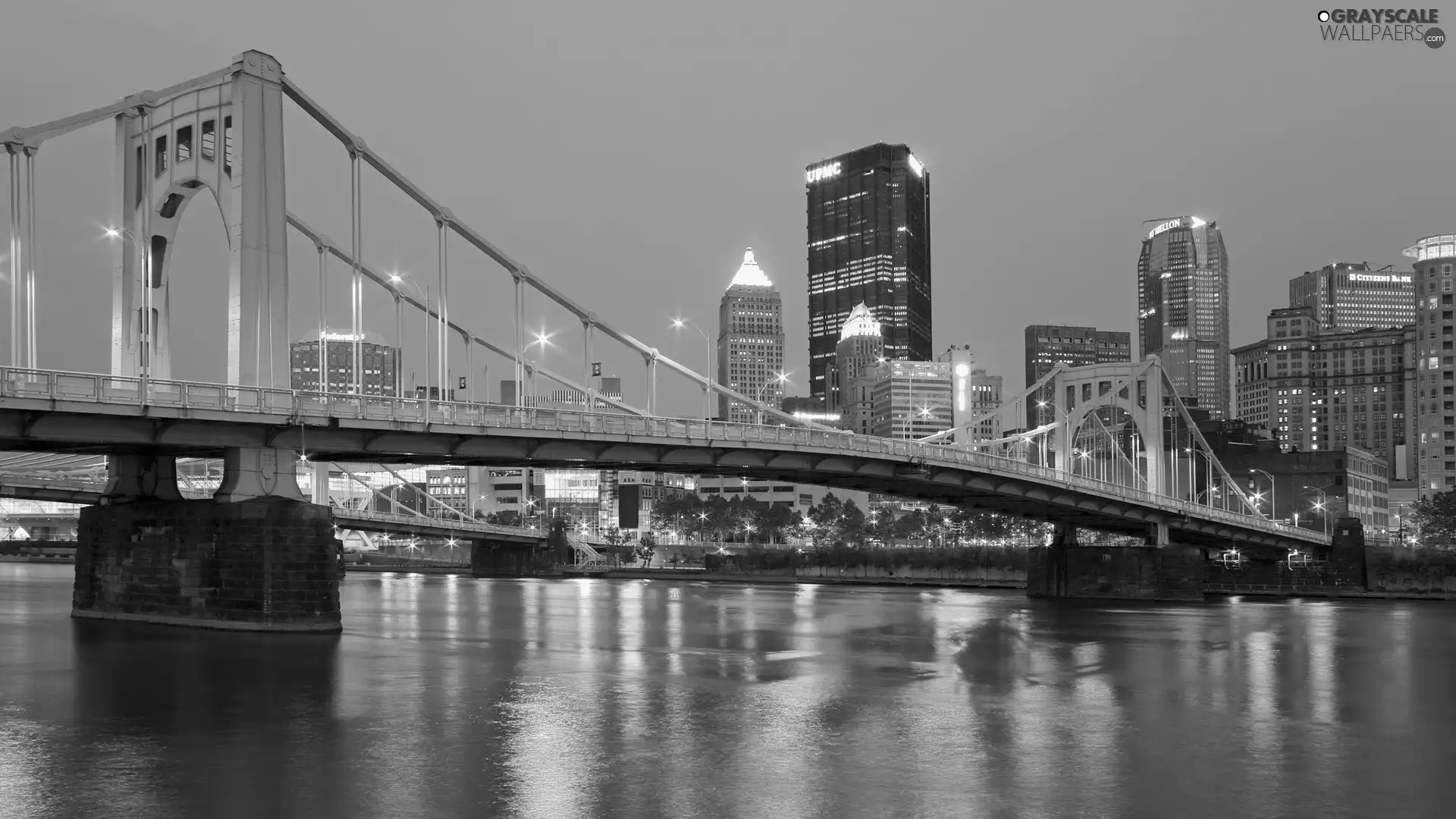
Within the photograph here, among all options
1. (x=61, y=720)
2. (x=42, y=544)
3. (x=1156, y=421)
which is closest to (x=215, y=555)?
(x=61, y=720)

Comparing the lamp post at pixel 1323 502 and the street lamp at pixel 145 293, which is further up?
the street lamp at pixel 145 293

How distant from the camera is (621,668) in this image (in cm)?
4066

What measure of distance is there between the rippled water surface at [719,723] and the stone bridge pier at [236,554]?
1993 mm

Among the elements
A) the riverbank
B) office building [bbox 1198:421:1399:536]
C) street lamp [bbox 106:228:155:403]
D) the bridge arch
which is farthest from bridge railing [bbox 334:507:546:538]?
office building [bbox 1198:421:1399:536]

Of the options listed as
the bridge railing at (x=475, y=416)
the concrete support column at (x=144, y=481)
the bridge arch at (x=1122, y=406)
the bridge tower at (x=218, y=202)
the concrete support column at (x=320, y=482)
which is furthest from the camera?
the concrete support column at (x=320, y=482)

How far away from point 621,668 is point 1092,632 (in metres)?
27.0

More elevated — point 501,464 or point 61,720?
point 501,464

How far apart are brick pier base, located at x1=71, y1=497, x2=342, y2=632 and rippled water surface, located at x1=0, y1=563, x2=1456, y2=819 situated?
181 centimetres

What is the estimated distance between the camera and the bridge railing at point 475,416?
47.3 meters

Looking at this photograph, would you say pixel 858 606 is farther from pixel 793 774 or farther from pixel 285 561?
pixel 793 774

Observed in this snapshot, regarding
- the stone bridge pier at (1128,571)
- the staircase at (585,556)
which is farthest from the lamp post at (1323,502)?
the staircase at (585,556)

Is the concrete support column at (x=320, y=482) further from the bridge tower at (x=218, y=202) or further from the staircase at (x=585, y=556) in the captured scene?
the bridge tower at (x=218, y=202)

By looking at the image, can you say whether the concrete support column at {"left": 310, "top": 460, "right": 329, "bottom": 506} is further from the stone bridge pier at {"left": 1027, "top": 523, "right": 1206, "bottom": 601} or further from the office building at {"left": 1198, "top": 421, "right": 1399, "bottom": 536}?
the office building at {"left": 1198, "top": 421, "right": 1399, "bottom": 536}

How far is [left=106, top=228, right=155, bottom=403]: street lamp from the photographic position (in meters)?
53.6
